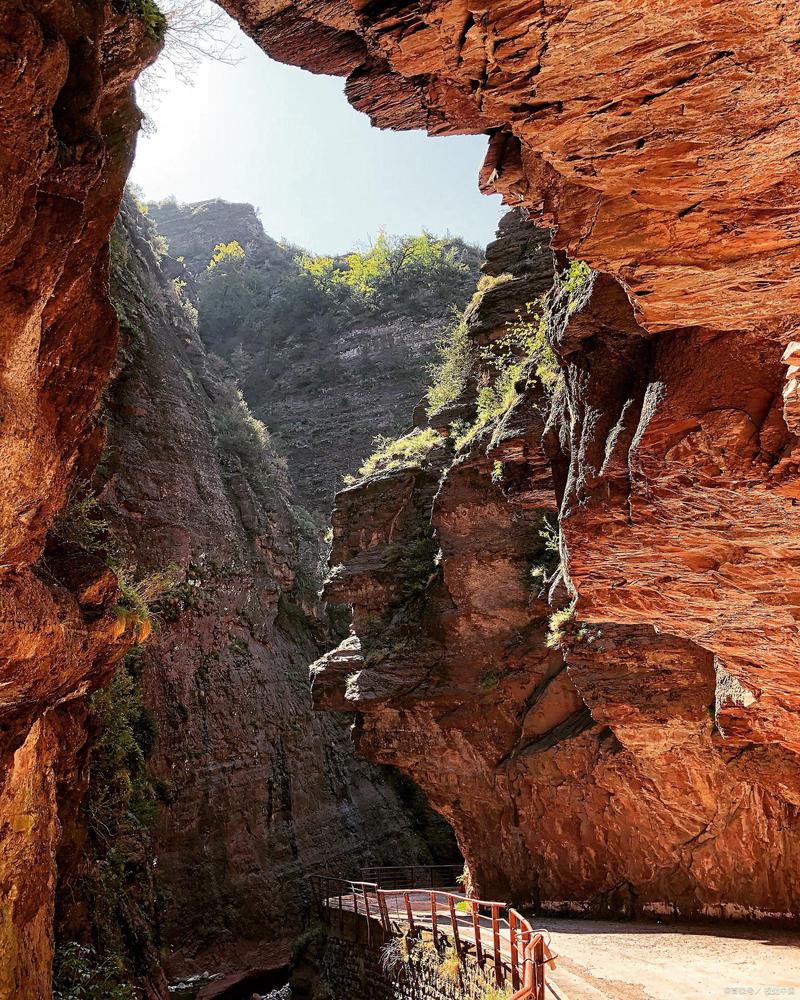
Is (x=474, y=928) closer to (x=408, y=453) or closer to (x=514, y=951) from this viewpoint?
(x=514, y=951)

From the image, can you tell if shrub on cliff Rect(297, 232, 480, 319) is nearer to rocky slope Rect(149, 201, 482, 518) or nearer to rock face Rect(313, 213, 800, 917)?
rocky slope Rect(149, 201, 482, 518)

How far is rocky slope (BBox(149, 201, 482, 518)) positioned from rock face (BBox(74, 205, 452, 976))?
646cm

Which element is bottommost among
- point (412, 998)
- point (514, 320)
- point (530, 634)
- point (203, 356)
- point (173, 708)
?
point (412, 998)

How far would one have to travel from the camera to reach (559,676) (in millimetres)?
13867

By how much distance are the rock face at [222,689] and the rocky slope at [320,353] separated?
6461 millimetres

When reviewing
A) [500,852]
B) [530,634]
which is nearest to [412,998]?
[500,852]

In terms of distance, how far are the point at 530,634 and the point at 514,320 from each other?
7197mm

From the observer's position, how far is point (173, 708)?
1933 centimetres

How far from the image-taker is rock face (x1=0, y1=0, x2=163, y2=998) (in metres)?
5.77

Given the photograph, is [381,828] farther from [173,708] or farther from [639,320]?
[639,320]

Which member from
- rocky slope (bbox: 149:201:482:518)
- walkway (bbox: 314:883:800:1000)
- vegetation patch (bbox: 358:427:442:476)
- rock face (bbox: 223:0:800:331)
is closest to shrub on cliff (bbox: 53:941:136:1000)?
walkway (bbox: 314:883:800:1000)

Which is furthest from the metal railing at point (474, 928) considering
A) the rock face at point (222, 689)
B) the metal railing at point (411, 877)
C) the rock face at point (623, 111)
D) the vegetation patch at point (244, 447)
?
Result: the vegetation patch at point (244, 447)

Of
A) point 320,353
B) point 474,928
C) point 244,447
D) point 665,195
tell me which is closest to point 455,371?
point 244,447

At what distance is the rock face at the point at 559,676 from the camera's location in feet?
23.8
